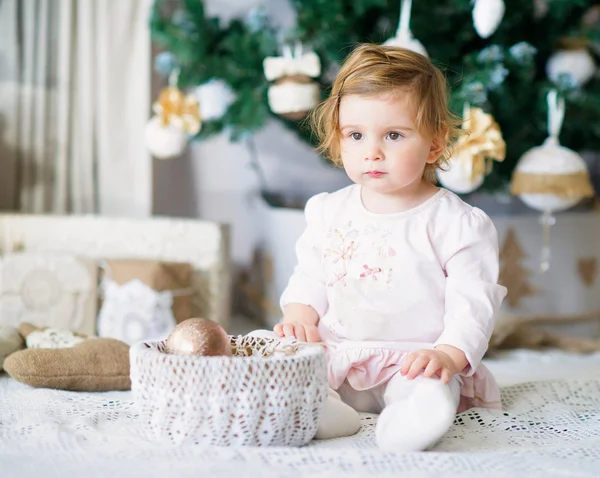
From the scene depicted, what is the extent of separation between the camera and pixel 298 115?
1.88 meters

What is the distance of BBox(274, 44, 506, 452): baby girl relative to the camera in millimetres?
1153

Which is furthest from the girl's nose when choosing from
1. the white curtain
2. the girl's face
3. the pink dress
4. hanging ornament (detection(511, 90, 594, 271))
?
the white curtain

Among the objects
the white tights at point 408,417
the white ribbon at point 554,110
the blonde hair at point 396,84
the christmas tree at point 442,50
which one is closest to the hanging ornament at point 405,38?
the christmas tree at point 442,50

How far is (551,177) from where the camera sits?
6.04ft

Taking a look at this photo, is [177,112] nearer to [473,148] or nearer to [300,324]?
[473,148]

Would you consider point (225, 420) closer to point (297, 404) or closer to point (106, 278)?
point (297, 404)

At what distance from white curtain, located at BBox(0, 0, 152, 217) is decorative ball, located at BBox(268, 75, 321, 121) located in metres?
0.54

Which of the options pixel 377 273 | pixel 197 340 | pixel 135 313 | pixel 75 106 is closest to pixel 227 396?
pixel 197 340

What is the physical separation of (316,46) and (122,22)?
2.05 feet

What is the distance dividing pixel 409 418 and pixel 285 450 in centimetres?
16

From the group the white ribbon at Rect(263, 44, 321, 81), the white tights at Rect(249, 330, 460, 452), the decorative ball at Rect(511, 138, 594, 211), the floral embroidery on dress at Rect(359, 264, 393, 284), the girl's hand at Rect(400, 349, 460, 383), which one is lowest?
the white tights at Rect(249, 330, 460, 452)

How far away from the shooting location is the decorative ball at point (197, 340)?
40.1 inches

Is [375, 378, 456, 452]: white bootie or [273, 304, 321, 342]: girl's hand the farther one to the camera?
[273, 304, 321, 342]: girl's hand

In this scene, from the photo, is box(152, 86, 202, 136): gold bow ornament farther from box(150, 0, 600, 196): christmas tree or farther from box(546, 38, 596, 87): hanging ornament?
box(546, 38, 596, 87): hanging ornament
